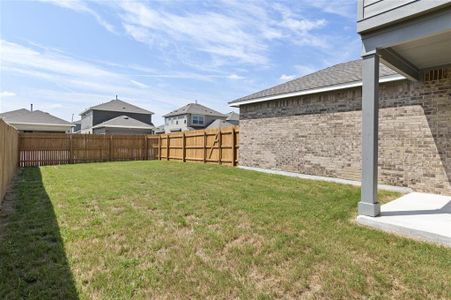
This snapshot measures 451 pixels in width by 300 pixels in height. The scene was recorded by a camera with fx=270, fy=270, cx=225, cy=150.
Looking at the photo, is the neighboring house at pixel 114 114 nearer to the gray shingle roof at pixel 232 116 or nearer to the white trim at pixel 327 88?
the gray shingle roof at pixel 232 116

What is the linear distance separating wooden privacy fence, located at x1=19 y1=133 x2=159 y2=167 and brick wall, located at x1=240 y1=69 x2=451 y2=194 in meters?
10.8

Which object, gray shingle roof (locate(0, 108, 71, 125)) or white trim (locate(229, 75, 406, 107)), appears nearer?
white trim (locate(229, 75, 406, 107))

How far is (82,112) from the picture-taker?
132ft

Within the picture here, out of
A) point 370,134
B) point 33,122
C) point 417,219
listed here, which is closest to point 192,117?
point 33,122

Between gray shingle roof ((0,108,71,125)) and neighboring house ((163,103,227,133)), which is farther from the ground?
neighboring house ((163,103,227,133))

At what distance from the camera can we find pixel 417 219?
4.55 metres

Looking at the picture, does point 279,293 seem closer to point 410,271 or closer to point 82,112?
point 410,271

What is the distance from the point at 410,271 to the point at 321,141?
633 centimetres

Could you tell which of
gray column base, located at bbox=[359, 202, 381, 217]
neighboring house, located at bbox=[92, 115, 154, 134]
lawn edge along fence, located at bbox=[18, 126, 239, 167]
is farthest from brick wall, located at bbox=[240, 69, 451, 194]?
neighboring house, located at bbox=[92, 115, 154, 134]

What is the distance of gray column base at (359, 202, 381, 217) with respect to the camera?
4711mm

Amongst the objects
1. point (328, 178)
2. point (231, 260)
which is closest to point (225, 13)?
point (328, 178)

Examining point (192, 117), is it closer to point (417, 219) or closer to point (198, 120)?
point (198, 120)

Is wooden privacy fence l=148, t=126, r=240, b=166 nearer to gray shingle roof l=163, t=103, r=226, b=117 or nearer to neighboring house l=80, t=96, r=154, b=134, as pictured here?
neighboring house l=80, t=96, r=154, b=134

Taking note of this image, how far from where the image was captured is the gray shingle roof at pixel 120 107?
3609cm
